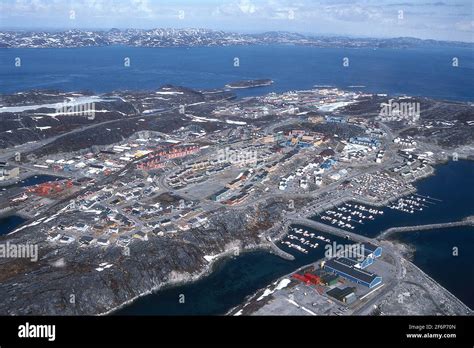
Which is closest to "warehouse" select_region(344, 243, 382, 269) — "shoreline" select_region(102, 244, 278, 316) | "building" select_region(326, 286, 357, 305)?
"building" select_region(326, 286, 357, 305)

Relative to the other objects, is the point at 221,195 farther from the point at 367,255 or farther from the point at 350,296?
the point at 350,296

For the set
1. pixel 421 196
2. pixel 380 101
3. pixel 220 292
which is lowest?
pixel 220 292

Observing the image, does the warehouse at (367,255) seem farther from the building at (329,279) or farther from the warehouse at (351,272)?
the building at (329,279)

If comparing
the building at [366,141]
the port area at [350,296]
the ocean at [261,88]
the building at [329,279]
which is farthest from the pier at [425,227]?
the building at [366,141]

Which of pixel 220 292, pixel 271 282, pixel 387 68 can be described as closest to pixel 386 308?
pixel 271 282

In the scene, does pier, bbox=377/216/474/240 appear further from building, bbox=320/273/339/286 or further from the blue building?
building, bbox=320/273/339/286

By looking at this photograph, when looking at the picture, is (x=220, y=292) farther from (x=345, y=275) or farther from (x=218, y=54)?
(x=218, y=54)
